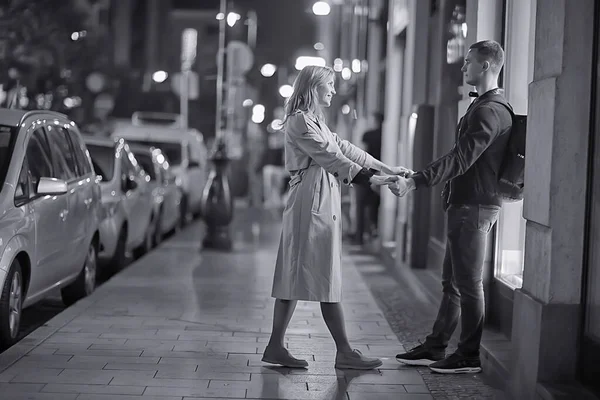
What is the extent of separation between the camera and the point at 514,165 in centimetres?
609

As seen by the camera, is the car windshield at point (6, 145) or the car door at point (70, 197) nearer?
the car windshield at point (6, 145)

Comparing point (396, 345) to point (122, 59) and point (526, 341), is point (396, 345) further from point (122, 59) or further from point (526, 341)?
point (122, 59)

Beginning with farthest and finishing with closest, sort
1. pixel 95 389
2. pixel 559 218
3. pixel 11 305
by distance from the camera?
1. pixel 11 305
2. pixel 95 389
3. pixel 559 218

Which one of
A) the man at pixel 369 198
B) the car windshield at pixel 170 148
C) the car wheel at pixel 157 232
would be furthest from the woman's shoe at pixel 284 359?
the car windshield at pixel 170 148

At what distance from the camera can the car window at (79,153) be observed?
30.1ft

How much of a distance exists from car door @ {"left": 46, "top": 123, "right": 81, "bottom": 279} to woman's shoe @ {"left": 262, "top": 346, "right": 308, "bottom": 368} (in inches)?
106

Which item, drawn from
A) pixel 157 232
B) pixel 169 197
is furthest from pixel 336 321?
pixel 169 197

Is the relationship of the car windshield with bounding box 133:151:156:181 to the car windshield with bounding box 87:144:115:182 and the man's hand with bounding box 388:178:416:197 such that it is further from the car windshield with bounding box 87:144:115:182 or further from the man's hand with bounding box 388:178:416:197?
the man's hand with bounding box 388:178:416:197

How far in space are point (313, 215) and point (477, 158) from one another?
105cm

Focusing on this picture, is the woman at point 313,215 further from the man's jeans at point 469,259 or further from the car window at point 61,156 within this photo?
the car window at point 61,156

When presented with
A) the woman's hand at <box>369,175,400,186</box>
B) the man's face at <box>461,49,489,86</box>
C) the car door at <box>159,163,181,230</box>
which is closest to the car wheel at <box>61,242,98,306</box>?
the woman's hand at <box>369,175,400,186</box>

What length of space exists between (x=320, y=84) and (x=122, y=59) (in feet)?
189

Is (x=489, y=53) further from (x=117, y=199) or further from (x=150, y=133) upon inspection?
(x=150, y=133)

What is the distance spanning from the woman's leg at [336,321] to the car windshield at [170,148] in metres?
14.9
